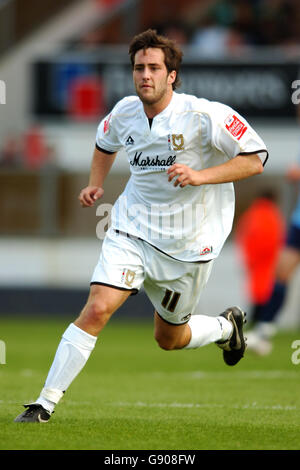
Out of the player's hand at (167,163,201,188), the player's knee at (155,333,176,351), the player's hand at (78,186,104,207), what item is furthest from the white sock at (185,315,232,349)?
the player's hand at (167,163,201,188)

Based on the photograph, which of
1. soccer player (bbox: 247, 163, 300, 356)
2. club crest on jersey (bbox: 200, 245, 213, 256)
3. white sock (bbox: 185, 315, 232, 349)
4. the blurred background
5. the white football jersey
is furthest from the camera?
the blurred background

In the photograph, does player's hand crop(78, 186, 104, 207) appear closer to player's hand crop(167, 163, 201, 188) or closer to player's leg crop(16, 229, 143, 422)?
player's leg crop(16, 229, 143, 422)

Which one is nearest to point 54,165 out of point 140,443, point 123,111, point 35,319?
point 35,319

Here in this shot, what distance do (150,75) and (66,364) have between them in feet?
6.22

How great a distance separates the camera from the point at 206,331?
781 cm

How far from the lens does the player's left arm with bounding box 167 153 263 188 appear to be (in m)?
6.15

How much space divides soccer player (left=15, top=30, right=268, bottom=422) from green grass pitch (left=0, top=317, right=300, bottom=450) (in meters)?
0.56

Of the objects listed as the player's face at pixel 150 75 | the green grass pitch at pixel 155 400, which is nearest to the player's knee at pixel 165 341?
the green grass pitch at pixel 155 400

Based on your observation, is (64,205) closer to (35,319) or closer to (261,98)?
(35,319)

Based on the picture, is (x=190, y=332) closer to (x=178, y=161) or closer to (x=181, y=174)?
(x=178, y=161)

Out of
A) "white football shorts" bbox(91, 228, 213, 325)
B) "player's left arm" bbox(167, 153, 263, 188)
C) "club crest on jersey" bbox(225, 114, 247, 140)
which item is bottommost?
"white football shorts" bbox(91, 228, 213, 325)

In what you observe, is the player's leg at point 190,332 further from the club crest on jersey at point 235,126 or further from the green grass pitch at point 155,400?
the club crest on jersey at point 235,126

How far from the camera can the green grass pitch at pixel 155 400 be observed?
590cm

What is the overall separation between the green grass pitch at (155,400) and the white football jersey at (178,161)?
120 cm
